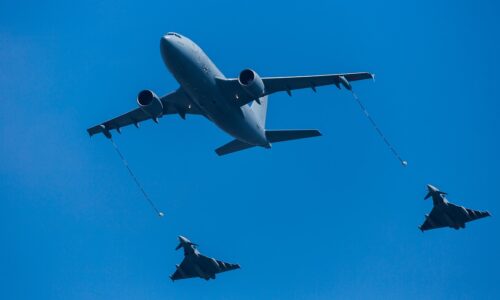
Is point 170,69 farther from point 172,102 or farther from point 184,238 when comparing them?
point 184,238

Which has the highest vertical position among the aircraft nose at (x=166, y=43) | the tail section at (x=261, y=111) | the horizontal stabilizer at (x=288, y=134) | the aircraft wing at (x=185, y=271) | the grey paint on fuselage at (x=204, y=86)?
the tail section at (x=261, y=111)

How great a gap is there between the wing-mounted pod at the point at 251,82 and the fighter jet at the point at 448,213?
35.6 ft

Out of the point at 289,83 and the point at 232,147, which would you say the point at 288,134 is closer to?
the point at 289,83

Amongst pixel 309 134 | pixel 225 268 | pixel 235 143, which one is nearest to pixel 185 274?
pixel 225 268

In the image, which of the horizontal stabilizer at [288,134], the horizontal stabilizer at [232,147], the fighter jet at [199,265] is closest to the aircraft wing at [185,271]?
the fighter jet at [199,265]

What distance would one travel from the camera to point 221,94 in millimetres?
42969

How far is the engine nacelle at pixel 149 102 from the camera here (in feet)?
149

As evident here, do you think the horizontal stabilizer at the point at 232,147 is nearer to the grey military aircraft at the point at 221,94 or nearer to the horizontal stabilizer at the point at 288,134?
the grey military aircraft at the point at 221,94

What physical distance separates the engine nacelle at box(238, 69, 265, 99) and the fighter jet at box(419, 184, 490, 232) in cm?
1085

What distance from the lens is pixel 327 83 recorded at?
44.5m

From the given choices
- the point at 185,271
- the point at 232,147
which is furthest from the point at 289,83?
the point at 185,271

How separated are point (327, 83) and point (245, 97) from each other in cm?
481

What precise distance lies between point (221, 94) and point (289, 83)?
4613 mm

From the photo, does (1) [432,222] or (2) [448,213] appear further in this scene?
(1) [432,222]
